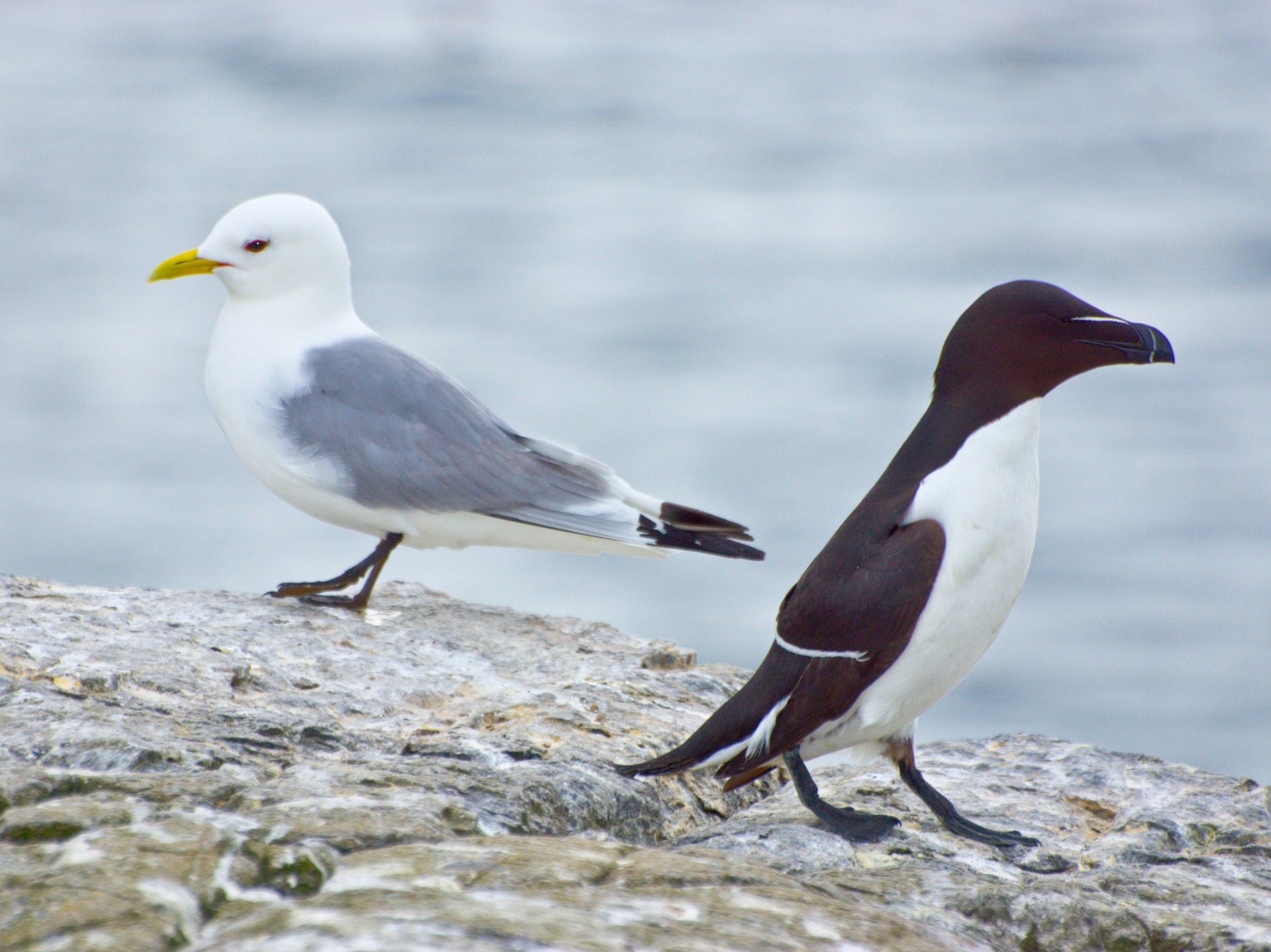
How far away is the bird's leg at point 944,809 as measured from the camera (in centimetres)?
343

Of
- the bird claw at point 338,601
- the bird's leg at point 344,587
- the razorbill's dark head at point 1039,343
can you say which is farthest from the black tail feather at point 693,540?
the razorbill's dark head at point 1039,343

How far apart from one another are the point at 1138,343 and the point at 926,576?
815mm

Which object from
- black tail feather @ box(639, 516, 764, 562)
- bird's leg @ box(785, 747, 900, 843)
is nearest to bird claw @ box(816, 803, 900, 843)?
bird's leg @ box(785, 747, 900, 843)

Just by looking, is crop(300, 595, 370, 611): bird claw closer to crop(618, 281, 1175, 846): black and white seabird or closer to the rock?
the rock

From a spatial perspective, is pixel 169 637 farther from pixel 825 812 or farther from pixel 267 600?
pixel 825 812

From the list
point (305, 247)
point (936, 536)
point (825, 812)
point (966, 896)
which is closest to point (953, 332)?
point (936, 536)

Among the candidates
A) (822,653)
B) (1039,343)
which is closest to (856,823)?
(822,653)

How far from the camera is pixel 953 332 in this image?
3742 mm

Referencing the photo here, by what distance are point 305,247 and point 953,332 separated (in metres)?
3.26

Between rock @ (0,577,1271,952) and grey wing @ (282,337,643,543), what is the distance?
2.04ft

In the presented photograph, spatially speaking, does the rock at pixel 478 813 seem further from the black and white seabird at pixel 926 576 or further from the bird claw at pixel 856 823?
the black and white seabird at pixel 926 576

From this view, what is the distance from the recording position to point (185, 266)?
597 cm

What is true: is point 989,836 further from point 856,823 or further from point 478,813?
point 478,813

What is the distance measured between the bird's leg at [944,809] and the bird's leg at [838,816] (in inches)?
4.9
